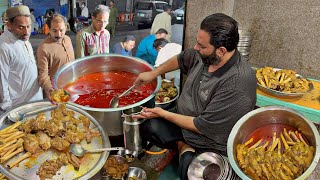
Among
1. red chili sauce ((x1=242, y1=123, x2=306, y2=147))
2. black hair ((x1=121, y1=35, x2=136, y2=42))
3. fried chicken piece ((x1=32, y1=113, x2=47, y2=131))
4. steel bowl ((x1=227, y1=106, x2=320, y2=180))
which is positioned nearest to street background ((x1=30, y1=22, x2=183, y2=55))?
black hair ((x1=121, y1=35, x2=136, y2=42))

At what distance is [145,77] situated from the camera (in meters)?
3.44

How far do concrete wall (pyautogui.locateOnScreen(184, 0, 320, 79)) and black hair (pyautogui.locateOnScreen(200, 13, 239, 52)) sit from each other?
5.68 feet

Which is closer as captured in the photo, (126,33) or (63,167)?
(63,167)

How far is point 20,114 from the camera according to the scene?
2.73 m

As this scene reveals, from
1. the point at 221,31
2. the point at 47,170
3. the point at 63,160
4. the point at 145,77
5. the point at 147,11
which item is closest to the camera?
the point at 47,170

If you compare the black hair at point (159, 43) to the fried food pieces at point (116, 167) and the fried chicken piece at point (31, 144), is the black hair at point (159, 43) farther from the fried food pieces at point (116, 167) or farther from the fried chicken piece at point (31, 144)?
the fried chicken piece at point (31, 144)

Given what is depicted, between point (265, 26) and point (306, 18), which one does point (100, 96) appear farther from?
point (306, 18)

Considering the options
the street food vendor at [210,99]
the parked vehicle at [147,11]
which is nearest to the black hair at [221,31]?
the street food vendor at [210,99]

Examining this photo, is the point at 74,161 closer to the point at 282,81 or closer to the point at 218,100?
the point at 218,100

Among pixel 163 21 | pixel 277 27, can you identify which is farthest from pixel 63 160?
pixel 277 27

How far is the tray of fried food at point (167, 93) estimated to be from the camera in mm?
3957

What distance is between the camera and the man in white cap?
308cm

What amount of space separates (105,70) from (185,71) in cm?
113

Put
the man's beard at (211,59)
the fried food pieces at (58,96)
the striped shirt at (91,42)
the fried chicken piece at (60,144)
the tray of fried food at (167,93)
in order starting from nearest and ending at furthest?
1. the fried chicken piece at (60,144)
2. the man's beard at (211,59)
3. the fried food pieces at (58,96)
4. the striped shirt at (91,42)
5. the tray of fried food at (167,93)
